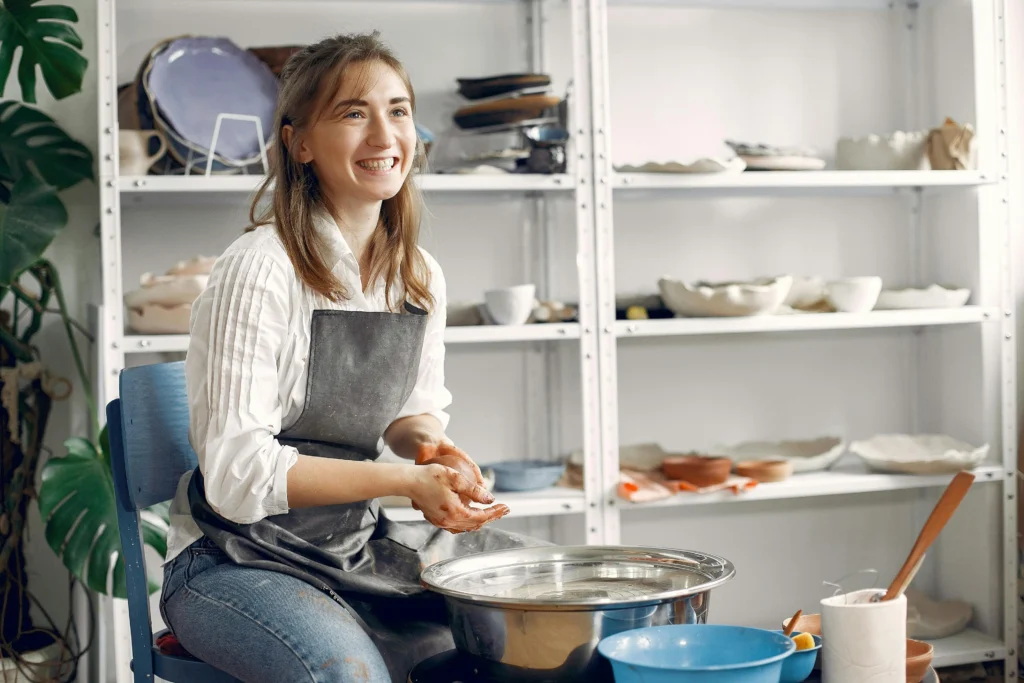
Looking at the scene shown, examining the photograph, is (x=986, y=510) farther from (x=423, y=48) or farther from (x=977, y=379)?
(x=423, y=48)

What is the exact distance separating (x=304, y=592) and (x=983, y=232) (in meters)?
2.13

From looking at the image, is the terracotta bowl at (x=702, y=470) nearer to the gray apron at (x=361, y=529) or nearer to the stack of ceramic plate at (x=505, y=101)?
the stack of ceramic plate at (x=505, y=101)

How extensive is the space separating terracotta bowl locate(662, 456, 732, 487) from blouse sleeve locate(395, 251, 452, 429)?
1.04 m

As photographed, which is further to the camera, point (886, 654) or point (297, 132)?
point (297, 132)

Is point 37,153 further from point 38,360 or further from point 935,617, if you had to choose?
point 935,617

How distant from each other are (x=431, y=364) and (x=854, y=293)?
4.42 feet

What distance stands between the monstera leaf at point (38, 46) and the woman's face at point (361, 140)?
3.69ft

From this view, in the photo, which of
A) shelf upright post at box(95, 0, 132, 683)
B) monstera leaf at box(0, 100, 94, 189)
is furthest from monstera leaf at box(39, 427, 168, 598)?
monstera leaf at box(0, 100, 94, 189)

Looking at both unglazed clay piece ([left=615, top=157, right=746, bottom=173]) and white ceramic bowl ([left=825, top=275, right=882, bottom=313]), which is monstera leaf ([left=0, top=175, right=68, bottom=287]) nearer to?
unglazed clay piece ([left=615, top=157, right=746, bottom=173])

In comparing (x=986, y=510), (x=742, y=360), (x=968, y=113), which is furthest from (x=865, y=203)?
(x=986, y=510)

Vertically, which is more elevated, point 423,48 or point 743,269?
point 423,48

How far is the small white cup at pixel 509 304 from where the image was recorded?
2457 millimetres

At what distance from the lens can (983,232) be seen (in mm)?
2758

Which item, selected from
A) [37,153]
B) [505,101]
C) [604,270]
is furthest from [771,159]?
[37,153]
